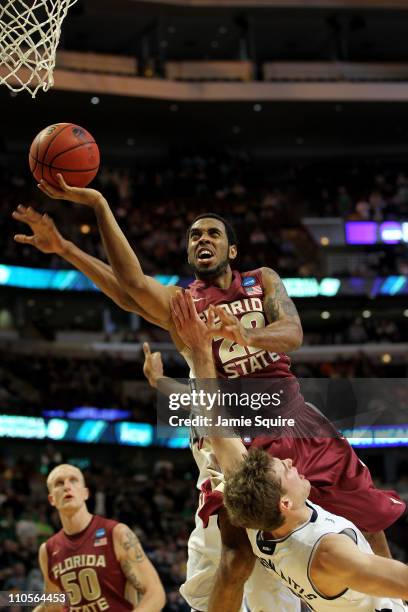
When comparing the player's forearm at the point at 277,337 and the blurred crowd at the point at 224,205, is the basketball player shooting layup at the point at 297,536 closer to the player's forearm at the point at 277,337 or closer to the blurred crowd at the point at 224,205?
the player's forearm at the point at 277,337

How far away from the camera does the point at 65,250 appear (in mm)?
5238

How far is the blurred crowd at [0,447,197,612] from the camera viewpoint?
43.8 ft

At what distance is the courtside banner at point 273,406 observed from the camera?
495cm

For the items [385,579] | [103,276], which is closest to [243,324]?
[103,276]

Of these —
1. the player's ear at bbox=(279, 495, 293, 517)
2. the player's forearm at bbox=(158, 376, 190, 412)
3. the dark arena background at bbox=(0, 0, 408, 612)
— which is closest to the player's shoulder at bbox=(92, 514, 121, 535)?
the player's forearm at bbox=(158, 376, 190, 412)

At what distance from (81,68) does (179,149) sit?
4.02 meters

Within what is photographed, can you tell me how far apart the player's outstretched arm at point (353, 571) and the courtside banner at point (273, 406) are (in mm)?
972

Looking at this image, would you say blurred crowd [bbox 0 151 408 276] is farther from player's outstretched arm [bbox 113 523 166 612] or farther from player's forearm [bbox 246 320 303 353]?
player's forearm [bbox 246 320 303 353]

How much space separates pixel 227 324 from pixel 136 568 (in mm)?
2394

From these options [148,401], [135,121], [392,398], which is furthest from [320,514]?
[135,121]

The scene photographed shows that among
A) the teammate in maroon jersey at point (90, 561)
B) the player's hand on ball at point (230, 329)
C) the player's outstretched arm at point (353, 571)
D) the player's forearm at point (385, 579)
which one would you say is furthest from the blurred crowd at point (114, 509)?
the player's forearm at point (385, 579)

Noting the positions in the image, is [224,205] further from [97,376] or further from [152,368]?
[152,368]

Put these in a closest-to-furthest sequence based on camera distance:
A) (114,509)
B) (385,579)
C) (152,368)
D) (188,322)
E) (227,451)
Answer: (385,579) → (227,451) → (188,322) → (152,368) → (114,509)

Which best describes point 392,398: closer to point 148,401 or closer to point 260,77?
point 148,401
